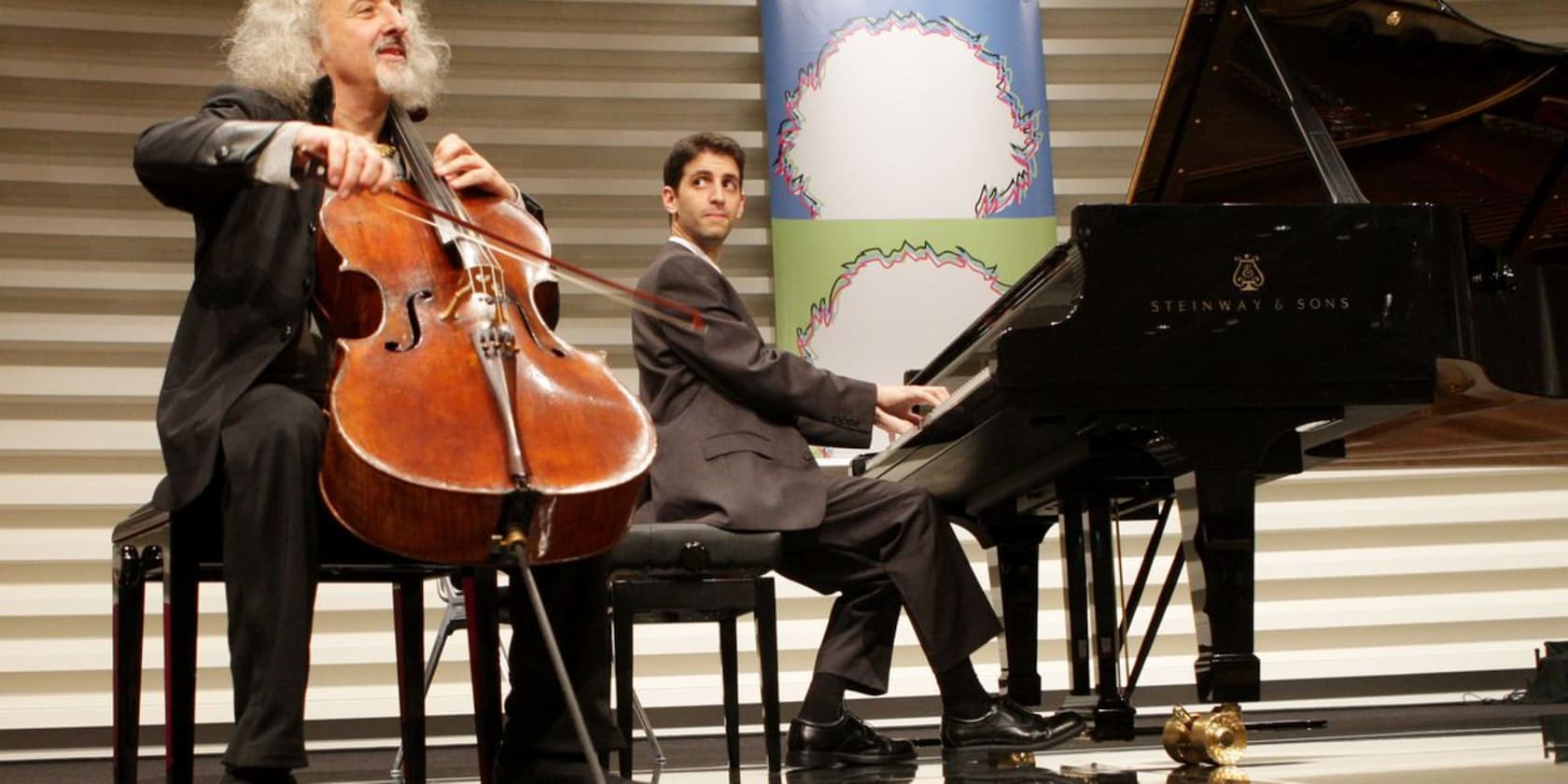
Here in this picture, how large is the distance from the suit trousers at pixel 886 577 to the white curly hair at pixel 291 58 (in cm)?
145

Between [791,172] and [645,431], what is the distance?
3517 millimetres

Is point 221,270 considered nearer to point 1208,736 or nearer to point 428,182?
point 428,182

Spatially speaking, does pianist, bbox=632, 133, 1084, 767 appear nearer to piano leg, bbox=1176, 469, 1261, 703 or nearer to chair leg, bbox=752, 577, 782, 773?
chair leg, bbox=752, 577, 782, 773

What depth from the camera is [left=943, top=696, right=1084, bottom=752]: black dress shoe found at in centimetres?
347

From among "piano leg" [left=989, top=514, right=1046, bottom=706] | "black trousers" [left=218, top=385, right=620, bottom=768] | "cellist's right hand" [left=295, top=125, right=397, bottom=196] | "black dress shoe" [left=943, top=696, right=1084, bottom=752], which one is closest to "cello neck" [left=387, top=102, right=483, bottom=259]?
"cellist's right hand" [left=295, top=125, right=397, bottom=196]

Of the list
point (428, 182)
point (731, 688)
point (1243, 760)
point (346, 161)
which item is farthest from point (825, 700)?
point (346, 161)

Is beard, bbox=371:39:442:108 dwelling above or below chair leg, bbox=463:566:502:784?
above

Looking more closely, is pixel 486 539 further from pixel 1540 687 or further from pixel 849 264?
pixel 1540 687

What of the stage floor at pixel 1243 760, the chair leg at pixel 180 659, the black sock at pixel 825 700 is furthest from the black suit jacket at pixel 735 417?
the chair leg at pixel 180 659

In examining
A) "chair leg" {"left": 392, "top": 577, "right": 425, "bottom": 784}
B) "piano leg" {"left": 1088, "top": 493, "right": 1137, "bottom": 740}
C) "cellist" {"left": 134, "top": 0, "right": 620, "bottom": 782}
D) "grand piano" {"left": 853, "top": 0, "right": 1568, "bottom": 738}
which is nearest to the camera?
"cellist" {"left": 134, "top": 0, "right": 620, "bottom": 782}

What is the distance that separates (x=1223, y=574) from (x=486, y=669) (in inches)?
53.3

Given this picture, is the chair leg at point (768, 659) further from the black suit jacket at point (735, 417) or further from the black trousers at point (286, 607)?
the black trousers at point (286, 607)

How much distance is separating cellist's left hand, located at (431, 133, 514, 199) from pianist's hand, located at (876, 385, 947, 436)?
1.48 m

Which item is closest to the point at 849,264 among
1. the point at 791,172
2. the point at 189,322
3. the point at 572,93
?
the point at 791,172
